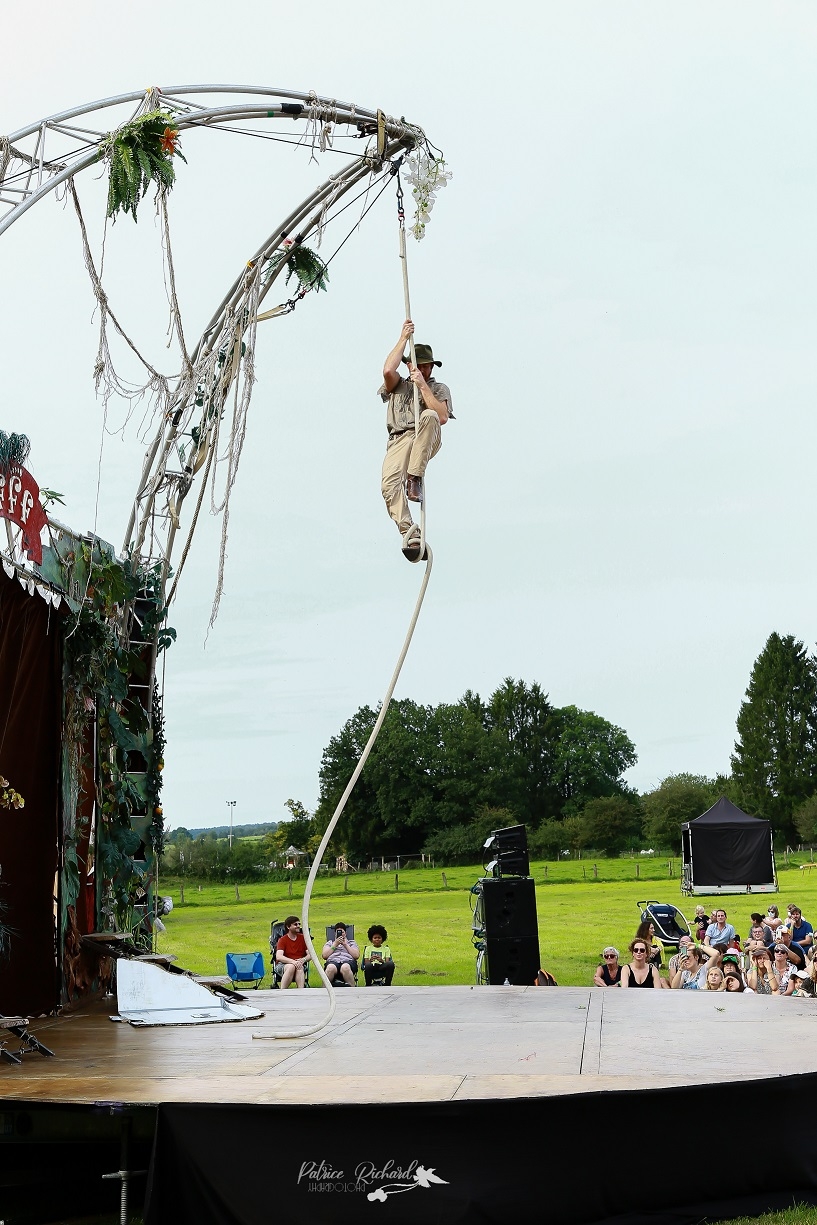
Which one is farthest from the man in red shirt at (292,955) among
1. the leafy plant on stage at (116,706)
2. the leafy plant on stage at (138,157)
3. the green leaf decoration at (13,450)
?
the leafy plant on stage at (138,157)

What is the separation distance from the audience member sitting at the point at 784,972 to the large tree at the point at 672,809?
33.7 metres

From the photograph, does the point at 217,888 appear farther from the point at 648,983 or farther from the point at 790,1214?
the point at 790,1214

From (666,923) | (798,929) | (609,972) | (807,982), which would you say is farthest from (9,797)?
(666,923)

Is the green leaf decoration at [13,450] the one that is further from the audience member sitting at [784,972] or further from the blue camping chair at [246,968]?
the blue camping chair at [246,968]

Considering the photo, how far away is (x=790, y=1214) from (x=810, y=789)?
50.2m

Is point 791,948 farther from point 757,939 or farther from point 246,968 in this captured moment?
point 246,968

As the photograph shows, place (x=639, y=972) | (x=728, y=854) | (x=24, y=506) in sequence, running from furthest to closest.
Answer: (x=728, y=854)
(x=639, y=972)
(x=24, y=506)

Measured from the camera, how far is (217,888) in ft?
116

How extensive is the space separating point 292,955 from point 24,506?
21.4ft

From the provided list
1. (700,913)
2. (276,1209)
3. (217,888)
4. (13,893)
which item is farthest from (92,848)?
(217,888)

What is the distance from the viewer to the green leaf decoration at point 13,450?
20.2 feet

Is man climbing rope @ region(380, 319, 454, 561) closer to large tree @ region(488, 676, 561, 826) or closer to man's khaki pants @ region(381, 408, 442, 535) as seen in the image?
man's khaki pants @ region(381, 408, 442, 535)

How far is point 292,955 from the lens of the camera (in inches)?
455

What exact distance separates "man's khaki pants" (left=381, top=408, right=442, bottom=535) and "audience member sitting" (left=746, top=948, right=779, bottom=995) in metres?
6.51
